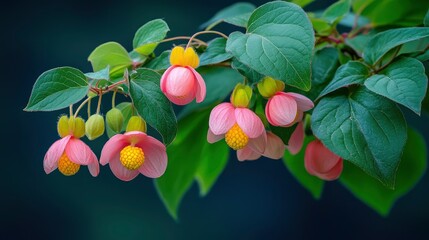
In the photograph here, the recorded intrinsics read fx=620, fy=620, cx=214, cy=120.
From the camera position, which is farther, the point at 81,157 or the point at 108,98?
the point at 108,98

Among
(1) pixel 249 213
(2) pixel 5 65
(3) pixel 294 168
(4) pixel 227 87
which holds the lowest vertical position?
(1) pixel 249 213

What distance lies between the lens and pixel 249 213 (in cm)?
122

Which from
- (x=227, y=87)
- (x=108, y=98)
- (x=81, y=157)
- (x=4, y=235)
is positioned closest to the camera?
(x=81, y=157)

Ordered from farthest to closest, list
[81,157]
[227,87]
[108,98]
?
[108,98]
[227,87]
[81,157]

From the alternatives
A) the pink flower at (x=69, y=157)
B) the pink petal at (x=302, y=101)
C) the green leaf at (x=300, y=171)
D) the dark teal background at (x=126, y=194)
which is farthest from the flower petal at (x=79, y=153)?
the dark teal background at (x=126, y=194)

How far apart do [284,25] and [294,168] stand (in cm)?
23

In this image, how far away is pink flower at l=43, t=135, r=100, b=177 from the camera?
0.99ft

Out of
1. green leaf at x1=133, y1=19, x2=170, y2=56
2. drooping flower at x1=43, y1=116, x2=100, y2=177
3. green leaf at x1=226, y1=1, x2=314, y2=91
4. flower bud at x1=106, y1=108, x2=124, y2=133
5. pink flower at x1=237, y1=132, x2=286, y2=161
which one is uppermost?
green leaf at x1=226, y1=1, x2=314, y2=91

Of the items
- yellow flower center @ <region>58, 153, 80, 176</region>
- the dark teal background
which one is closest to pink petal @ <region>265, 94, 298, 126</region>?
yellow flower center @ <region>58, 153, 80, 176</region>

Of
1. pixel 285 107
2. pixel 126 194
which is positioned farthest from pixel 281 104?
pixel 126 194

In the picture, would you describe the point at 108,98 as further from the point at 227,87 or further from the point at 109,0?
the point at 227,87

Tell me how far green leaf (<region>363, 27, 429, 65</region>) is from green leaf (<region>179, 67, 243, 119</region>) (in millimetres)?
101

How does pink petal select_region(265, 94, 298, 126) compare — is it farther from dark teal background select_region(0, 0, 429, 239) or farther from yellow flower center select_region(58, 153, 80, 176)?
dark teal background select_region(0, 0, 429, 239)

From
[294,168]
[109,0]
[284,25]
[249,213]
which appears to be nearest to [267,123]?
[284,25]
